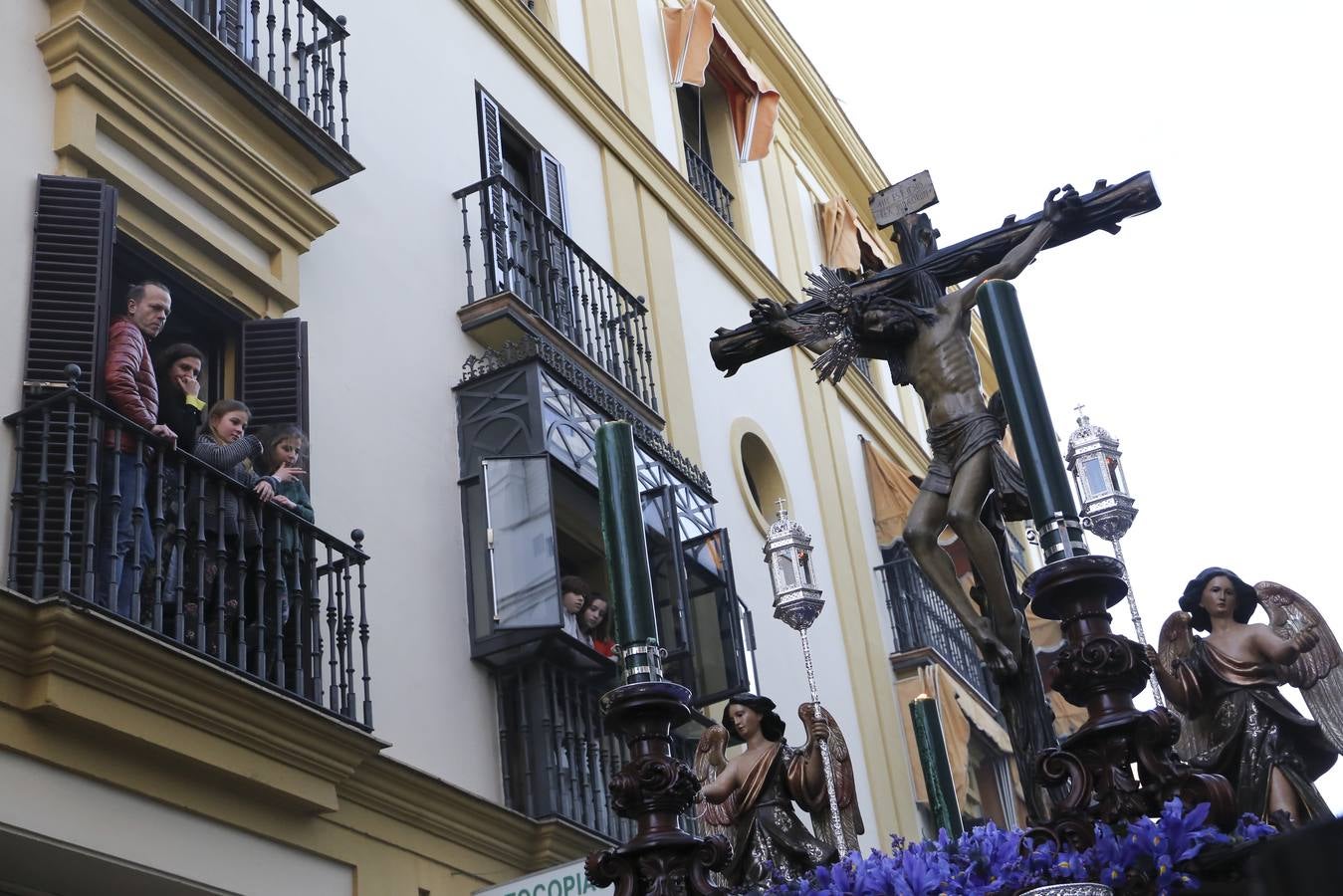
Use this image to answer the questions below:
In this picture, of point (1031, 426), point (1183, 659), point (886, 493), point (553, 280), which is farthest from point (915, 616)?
point (1031, 426)

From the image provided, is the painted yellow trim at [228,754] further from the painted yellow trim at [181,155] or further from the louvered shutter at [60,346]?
the painted yellow trim at [181,155]

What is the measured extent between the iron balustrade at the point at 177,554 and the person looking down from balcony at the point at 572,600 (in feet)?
5.89

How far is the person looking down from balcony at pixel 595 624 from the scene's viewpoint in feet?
30.7

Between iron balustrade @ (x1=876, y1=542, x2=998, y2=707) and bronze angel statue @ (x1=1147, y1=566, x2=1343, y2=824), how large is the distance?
10476 millimetres

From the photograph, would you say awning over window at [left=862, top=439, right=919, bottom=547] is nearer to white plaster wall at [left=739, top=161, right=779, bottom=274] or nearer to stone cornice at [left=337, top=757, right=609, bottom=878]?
white plaster wall at [left=739, top=161, right=779, bottom=274]

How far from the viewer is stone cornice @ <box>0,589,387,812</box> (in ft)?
18.5

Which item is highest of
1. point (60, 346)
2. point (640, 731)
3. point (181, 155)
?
point (181, 155)

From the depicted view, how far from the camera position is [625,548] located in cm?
307

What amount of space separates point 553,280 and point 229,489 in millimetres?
4213

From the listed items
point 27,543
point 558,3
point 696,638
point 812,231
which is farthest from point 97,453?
point 812,231

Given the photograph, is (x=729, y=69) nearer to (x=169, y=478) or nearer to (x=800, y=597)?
(x=169, y=478)

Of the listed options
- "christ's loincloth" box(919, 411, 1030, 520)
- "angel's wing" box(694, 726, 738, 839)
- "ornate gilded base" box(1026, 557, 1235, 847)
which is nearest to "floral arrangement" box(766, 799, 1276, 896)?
"ornate gilded base" box(1026, 557, 1235, 847)

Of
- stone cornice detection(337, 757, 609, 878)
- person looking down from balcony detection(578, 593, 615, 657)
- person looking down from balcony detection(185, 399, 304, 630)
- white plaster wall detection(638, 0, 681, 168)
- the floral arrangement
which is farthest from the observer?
Result: white plaster wall detection(638, 0, 681, 168)

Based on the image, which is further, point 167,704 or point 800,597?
point 167,704
